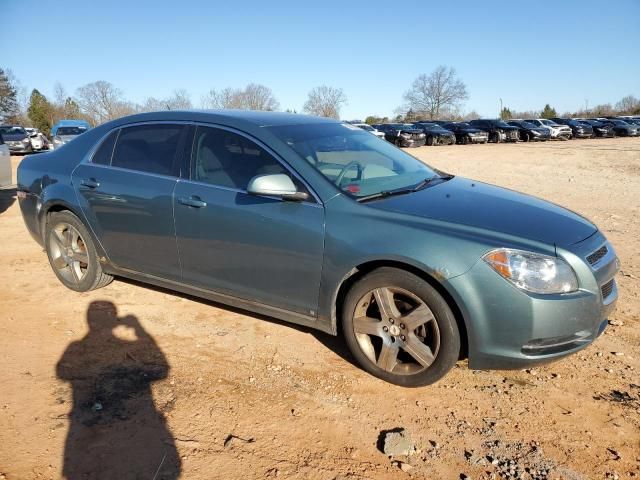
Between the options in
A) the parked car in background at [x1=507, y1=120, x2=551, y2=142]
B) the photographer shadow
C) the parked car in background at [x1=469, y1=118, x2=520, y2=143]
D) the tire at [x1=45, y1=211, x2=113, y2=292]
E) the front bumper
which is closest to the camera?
the photographer shadow

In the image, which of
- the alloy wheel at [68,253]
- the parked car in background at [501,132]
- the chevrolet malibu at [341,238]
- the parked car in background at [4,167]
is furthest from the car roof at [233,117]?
the parked car in background at [501,132]

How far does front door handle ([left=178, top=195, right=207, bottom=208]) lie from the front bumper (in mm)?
1865

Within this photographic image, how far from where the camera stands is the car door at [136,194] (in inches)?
149

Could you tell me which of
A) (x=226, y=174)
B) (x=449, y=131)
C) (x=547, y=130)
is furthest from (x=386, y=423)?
(x=547, y=130)

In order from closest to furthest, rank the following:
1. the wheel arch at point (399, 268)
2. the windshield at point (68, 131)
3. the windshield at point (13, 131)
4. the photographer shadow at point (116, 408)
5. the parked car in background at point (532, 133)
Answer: the photographer shadow at point (116, 408), the wheel arch at point (399, 268), the windshield at point (68, 131), the windshield at point (13, 131), the parked car in background at point (532, 133)

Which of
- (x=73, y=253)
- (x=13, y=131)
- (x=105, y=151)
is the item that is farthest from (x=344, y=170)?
(x=13, y=131)

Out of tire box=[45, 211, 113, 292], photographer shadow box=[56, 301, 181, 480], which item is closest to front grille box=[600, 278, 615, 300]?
photographer shadow box=[56, 301, 181, 480]

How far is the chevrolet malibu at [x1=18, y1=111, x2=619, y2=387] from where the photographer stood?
2.71 m

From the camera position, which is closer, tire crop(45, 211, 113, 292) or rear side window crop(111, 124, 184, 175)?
rear side window crop(111, 124, 184, 175)

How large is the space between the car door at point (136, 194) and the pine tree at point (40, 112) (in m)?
55.7

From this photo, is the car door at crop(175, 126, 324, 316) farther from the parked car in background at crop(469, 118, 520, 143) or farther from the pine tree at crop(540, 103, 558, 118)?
the pine tree at crop(540, 103, 558, 118)

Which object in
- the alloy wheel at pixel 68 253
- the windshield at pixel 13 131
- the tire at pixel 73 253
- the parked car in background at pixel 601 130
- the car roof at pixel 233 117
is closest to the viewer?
the car roof at pixel 233 117

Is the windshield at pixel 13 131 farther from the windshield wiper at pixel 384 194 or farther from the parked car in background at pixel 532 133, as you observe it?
the parked car in background at pixel 532 133

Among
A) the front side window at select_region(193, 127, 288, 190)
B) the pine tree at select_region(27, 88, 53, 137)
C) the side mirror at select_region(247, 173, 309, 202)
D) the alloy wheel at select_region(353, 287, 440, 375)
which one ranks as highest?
the pine tree at select_region(27, 88, 53, 137)
